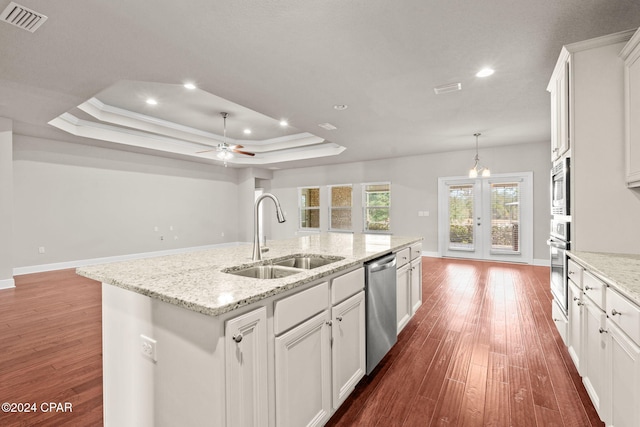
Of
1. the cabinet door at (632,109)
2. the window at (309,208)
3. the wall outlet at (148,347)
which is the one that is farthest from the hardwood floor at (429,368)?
the window at (309,208)

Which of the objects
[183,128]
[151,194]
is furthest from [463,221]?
[151,194]

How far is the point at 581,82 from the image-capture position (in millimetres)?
2158

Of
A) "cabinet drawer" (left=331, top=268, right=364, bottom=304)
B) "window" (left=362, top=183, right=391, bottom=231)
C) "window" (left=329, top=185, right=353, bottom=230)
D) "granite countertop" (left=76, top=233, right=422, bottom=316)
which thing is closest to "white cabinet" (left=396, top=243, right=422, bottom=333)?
"granite countertop" (left=76, top=233, right=422, bottom=316)

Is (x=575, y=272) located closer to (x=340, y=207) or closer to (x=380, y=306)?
(x=380, y=306)

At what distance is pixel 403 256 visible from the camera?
2812 millimetres

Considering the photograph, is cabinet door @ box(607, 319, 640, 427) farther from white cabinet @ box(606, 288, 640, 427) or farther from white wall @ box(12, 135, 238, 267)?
white wall @ box(12, 135, 238, 267)

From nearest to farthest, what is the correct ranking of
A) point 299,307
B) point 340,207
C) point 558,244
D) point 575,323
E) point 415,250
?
point 299,307, point 575,323, point 558,244, point 415,250, point 340,207

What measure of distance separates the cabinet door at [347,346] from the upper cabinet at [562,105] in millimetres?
2036

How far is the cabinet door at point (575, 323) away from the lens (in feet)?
6.42

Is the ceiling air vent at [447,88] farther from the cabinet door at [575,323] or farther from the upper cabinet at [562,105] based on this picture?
the cabinet door at [575,323]

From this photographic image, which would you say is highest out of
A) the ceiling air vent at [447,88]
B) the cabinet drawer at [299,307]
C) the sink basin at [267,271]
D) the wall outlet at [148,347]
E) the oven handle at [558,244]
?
the ceiling air vent at [447,88]

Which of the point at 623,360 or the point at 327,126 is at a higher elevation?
the point at 327,126

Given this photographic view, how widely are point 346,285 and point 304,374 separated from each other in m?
0.56

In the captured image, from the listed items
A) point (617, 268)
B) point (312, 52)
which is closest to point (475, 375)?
point (617, 268)
